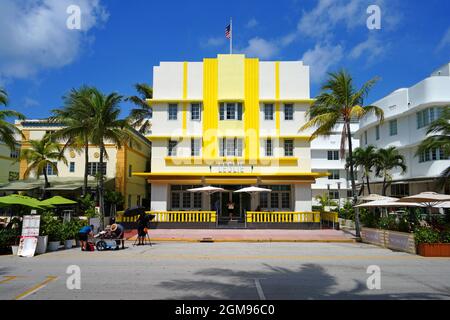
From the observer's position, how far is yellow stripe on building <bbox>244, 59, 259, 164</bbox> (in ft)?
92.3

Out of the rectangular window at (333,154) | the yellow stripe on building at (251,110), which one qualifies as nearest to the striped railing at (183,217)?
the yellow stripe on building at (251,110)

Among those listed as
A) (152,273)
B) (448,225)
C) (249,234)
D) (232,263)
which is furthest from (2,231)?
(448,225)

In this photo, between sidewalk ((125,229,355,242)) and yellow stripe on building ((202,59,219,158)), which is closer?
sidewalk ((125,229,355,242))

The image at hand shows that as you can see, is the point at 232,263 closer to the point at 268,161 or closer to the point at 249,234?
the point at 249,234

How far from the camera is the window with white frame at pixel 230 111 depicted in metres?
28.7

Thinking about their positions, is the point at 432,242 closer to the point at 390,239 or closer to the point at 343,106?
the point at 390,239

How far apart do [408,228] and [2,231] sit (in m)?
18.9

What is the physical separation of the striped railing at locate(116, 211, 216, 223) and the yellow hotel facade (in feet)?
7.49

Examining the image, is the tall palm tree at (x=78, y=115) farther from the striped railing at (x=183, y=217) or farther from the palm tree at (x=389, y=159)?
the palm tree at (x=389, y=159)

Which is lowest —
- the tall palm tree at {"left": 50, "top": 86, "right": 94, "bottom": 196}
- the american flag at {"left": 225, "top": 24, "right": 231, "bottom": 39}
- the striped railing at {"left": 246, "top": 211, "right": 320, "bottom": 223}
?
the striped railing at {"left": 246, "top": 211, "right": 320, "bottom": 223}

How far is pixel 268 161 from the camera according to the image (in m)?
28.0

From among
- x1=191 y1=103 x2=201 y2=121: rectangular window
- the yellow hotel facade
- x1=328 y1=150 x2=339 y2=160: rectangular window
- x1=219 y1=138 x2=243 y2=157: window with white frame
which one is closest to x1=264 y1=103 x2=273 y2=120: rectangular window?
the yellow hotel facade

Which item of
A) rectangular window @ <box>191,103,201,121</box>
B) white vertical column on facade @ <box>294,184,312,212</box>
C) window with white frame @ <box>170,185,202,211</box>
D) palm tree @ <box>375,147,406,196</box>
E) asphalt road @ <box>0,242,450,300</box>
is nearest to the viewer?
asphalt road @ <box>0,242,450,300</box>

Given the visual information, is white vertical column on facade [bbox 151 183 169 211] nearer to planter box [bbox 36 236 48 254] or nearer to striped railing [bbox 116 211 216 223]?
striped railing [bbox 116 211 216 223]
